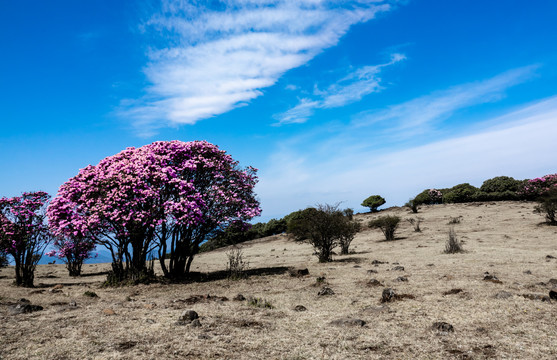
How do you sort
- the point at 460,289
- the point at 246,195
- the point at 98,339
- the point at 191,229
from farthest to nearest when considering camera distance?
the point at 246,195 < the point at 191,229 < the point at 460,289 < the point at 98,339

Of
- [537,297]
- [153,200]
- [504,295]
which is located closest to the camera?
[537,297]

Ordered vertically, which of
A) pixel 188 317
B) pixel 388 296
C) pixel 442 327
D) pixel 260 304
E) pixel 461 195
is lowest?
pixel 442 327

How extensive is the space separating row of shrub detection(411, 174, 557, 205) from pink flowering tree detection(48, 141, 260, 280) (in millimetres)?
40396

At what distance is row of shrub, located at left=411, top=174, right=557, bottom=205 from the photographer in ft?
165

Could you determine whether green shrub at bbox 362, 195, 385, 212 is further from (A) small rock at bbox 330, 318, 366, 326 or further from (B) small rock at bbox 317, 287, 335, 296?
(A) small rock at bbox 330, 318, 366, 326

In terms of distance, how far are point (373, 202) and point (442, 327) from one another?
186 feet

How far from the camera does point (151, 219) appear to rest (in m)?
15.0

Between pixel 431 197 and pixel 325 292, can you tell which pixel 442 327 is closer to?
pixel 325 292

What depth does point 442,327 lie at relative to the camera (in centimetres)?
692

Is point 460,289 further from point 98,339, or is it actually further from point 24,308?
point 24,308

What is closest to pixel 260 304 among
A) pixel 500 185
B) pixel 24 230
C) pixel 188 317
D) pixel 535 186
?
pixel 188 317

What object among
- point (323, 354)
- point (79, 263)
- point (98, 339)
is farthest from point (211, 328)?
point (79, 263)

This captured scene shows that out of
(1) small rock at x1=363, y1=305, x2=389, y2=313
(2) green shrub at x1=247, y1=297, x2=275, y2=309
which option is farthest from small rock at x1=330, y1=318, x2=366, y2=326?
(2) green shrub at x1=247, y1=297, x2=275, y2=309

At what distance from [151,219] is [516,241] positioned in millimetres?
24675
